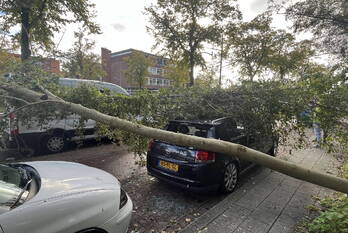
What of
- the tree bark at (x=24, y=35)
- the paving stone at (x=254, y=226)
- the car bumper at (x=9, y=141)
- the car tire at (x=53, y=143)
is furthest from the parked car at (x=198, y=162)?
the tree bark at (x=24, y=35)

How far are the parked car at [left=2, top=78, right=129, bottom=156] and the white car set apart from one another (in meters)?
3.23

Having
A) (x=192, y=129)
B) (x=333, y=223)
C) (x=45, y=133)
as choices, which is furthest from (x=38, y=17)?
(x=333, y=223)

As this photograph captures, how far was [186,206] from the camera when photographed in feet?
11.8

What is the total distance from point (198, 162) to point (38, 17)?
11088mm

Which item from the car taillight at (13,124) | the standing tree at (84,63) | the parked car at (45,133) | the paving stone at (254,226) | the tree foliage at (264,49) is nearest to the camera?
the paving stone at (254,226)

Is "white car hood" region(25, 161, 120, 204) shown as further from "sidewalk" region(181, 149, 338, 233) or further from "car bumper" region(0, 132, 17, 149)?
"car bumper" region(0, 132, 17, 149)

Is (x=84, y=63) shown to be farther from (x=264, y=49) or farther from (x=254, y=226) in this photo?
(x=254, y=226)

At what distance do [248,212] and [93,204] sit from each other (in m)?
2.62

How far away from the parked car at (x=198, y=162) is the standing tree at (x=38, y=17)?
846cm

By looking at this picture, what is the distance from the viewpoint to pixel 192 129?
13.4 ft

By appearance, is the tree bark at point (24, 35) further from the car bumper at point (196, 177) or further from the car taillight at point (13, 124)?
the car bumper at point (196, 177)

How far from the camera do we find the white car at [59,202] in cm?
155

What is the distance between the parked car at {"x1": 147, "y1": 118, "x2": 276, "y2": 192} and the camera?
140 inches

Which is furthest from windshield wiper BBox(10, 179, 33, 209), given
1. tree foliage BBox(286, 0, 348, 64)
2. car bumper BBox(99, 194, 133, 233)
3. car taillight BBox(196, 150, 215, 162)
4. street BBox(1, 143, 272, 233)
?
tree foliage BBox(286, 0, 348, 64)
